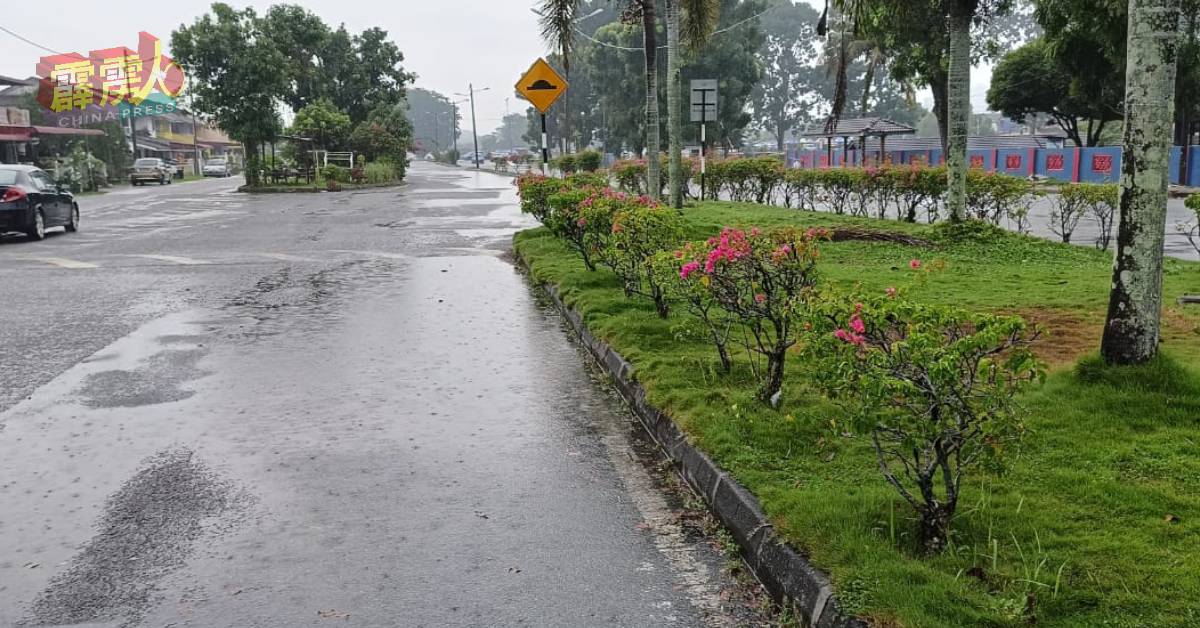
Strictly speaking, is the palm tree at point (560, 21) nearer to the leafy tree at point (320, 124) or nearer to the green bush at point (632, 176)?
the green bush at point (632, 176)

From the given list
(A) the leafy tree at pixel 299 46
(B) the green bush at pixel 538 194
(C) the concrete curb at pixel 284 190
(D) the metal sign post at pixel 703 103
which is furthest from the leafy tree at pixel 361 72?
(B) the green bush at pixel 538 194

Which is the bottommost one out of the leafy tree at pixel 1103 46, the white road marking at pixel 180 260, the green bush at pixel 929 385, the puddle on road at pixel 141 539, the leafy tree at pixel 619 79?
the puddle on road at pixel 141 539

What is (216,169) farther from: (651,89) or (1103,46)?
(1103,46)

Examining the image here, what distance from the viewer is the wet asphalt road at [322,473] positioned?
3.97 metres

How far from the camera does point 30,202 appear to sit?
64.0 ft

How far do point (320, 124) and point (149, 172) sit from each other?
11.2 meters

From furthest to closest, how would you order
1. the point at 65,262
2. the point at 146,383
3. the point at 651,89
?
the point at 651,89, the point at 65,262, the point at 146,383

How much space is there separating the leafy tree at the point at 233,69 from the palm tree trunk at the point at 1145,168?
42647 millimetres

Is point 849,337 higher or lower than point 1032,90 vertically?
lower

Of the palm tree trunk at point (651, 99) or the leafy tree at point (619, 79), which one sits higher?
the leafy tree at point (619, 79)

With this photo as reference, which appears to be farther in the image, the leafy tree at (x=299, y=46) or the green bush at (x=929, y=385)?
the leafy tree at (x=299, y=46)

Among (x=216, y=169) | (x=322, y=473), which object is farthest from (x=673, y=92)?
(x=216, y=169)

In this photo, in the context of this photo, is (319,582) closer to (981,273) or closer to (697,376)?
(697,376)

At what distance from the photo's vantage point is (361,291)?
41.1ft
